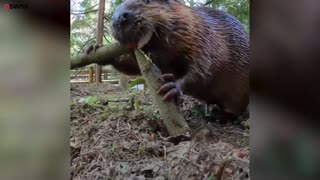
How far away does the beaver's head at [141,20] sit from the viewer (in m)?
1.63

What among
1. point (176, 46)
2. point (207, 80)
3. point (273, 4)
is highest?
point (273, 4)

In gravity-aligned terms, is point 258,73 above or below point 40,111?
above

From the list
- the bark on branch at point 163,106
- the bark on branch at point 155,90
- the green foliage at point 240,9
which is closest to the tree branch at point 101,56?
the bark on branch at point 155,90

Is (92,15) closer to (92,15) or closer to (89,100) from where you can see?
→ (92,15)

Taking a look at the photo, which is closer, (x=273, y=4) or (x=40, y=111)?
(x=273, y=4)

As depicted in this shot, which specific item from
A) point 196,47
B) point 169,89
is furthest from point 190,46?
point 169,89

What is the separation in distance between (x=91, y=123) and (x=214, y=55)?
499mm

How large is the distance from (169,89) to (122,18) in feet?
0.94

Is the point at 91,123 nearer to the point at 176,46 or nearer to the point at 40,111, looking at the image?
the point at 40,111

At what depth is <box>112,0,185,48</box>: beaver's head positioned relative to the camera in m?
1.63

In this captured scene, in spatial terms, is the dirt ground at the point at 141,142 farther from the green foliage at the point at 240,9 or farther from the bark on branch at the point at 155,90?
the green foliage at the point at 240,9

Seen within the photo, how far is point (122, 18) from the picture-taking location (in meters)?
1.63

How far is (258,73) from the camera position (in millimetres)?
1655

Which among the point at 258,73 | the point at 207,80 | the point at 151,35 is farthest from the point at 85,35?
the point at 258,73
